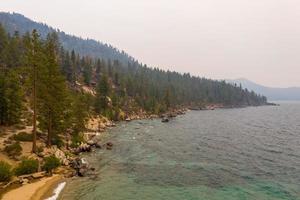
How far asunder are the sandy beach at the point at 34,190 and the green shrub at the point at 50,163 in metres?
3.20

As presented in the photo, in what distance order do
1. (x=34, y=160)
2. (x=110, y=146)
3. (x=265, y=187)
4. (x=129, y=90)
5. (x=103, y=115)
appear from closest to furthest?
(x=265, y=187) → (x=34, y=160) → (x=110, y=146) → (x=103, y=115) → (x=129, y=90)

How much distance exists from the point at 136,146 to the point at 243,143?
83.9 feet

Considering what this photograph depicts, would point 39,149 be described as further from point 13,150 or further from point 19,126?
point 19,126

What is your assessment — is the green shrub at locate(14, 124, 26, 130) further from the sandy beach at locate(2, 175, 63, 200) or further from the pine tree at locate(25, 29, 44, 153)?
the sandy beach at locate(2, 175, 63, 200)

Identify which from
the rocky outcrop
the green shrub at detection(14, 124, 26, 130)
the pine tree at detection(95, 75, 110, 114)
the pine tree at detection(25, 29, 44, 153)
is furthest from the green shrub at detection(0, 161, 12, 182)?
the pine tree at detection(95, 75, 110, 114)

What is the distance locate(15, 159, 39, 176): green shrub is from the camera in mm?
37662

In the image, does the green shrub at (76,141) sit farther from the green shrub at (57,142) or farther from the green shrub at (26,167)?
the green shrub at (26,167)

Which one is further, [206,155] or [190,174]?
[206,155]

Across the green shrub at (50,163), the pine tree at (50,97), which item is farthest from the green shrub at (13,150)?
the pine tree at (50,97)

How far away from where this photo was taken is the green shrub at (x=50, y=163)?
4084 centimetres

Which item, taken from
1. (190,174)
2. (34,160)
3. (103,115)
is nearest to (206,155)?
(190,174)

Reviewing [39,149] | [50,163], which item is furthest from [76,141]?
[50,163]

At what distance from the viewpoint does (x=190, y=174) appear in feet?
140

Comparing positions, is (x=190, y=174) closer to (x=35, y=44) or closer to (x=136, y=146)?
(x=136, y=146)
